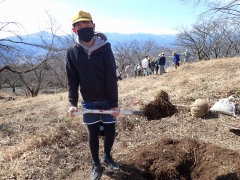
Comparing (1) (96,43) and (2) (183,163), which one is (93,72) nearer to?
Answer: (1) (96,43)

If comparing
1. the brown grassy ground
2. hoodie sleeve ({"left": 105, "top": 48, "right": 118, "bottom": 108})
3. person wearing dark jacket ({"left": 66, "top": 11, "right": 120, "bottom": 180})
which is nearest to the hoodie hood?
person wearing dark jacket ({"left": 66, "top": 11, "right": 120, "bottom": 180})

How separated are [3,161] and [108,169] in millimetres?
1582

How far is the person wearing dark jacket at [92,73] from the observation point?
84.6 inches

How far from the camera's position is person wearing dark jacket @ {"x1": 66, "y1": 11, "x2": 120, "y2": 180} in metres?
2.15

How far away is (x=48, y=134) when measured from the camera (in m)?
3.87

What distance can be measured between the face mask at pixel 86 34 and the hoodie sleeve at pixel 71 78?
0.18 metres

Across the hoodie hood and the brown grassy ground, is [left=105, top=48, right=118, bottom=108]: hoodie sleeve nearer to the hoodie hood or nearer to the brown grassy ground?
the hoodie hood

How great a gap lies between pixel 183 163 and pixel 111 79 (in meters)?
1.51

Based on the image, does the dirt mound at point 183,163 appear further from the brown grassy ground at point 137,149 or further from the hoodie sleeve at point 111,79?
the hoodie sleeve at point 111,79

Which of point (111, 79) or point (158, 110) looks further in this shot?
point (158, 110)

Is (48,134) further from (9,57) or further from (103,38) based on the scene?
(9,57)

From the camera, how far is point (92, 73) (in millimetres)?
2205

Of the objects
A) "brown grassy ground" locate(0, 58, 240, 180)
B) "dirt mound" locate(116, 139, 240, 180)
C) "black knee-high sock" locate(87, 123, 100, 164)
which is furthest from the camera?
"brown grassy ground" locate(0, 58, 240, 180)

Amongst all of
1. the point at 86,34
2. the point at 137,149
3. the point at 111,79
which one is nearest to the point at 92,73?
the point at 111,79
